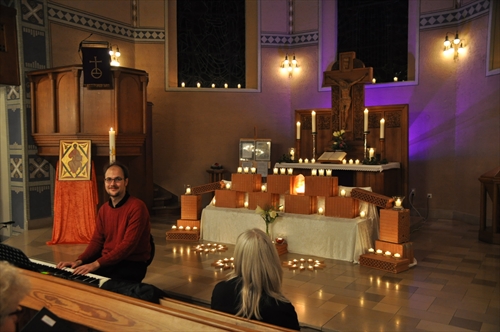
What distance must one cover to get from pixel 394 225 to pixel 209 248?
262cm

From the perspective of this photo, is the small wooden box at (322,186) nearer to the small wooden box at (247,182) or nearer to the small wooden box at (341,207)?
the small wooden box at (341,207)

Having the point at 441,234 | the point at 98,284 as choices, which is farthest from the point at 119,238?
the point at 441,234

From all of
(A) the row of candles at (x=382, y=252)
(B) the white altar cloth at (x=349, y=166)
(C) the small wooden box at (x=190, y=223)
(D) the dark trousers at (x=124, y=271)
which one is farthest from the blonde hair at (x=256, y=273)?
(B) the white altar cloth at (x=349, y=166)

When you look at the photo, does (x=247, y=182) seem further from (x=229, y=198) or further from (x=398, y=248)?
(x=398, y=248)

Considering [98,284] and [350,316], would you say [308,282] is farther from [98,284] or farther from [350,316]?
[98,284]

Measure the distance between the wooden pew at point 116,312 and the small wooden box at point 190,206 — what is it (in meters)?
4.95

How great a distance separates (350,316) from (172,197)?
714 cm

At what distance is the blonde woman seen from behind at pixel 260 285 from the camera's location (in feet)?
7.64

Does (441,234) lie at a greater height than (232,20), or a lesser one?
lesser

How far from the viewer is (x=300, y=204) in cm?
640

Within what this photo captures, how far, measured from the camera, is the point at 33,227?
8117mm

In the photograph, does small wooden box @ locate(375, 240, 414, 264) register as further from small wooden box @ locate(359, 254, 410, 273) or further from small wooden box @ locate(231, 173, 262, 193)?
small wooden box @ locate(231, 173, 262, 193)

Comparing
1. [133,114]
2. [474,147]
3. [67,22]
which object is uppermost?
[67,22]

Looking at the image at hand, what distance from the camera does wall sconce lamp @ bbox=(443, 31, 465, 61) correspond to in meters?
8.94
